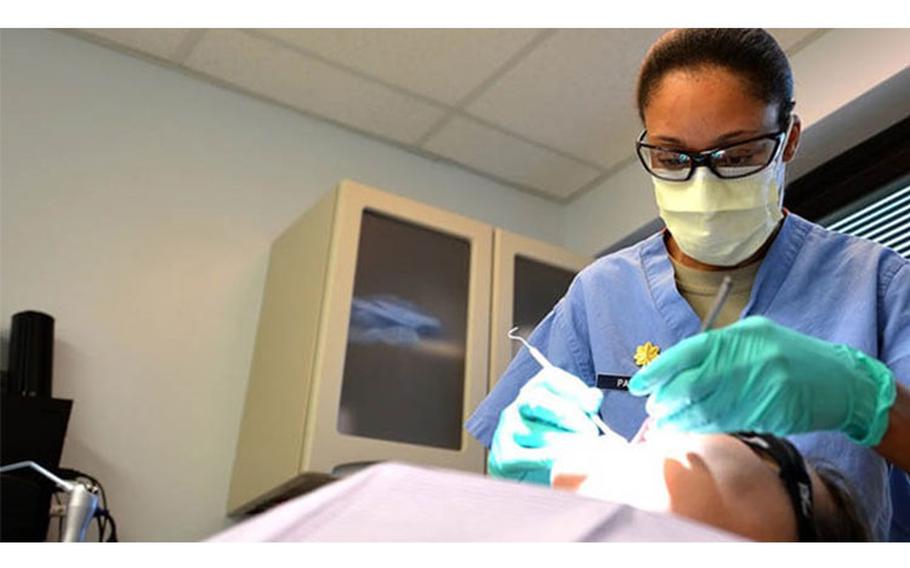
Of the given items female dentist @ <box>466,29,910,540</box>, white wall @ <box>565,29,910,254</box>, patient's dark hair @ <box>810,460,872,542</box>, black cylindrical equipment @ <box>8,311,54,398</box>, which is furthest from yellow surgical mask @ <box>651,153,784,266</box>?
black cylindrical equipment @ <box>8,311,54,398</box>

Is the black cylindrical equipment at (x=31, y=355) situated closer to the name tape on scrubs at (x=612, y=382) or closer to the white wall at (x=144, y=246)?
the white wall at (x=144, y=246)

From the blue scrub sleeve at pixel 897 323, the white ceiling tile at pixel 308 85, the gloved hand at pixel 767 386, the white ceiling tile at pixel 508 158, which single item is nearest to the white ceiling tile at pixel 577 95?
the white ceiling tile at pixel 508 158

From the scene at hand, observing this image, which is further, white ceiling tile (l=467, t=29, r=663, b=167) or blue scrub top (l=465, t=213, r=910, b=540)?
white ceiling tile (l=467, t=29, r=663, b=167)

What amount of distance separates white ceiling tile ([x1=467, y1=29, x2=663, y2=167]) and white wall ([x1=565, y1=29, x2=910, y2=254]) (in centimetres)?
13

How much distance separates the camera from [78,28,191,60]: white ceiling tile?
7.54ft

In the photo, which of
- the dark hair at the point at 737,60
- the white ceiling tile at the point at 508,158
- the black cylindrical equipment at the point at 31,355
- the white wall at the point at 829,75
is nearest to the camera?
the dark hair at the point at 737,60

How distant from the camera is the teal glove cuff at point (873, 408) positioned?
899mm

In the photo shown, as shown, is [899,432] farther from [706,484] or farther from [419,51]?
[419,51]

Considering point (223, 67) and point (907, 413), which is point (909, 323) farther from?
point (223, 67)

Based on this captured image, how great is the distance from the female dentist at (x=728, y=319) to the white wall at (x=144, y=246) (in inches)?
42.6

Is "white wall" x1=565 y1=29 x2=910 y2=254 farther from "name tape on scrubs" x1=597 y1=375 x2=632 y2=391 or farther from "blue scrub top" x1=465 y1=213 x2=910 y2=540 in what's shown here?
"name tape on scrubs" x1=597 y1=375 x2=632 y2=391

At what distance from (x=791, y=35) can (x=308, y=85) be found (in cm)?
132

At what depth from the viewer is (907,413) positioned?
919 mm
